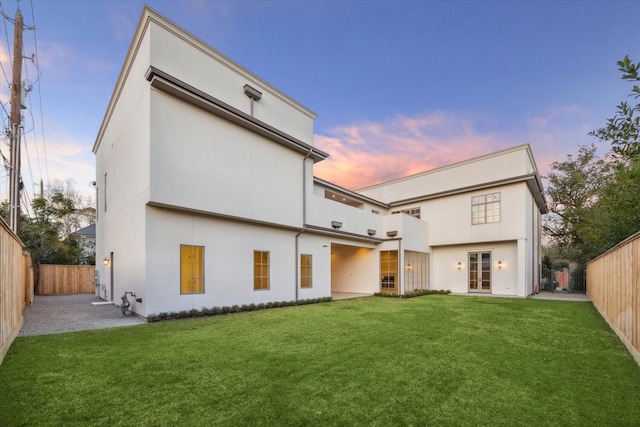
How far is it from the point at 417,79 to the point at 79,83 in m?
17.1

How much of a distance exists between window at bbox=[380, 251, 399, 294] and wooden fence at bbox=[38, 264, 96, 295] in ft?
55.7

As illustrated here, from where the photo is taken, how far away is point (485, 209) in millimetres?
16828

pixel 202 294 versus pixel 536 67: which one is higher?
pixel 536 67

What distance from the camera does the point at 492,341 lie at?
6.18m

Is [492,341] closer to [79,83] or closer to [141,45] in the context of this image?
[141,45]

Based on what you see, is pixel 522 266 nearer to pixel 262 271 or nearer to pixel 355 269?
pixel 355 269

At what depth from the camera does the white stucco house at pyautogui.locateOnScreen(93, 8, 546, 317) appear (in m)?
8.76

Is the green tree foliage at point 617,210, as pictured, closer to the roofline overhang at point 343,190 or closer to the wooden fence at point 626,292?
the wooden fence at point 626,292

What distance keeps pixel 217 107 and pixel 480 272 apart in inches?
646

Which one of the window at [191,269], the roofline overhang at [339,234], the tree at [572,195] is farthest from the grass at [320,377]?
the tree at [572,195]

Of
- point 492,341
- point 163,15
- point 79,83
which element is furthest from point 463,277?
point 79,83

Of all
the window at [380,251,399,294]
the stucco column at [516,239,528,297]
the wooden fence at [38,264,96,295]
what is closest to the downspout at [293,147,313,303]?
the window at [380,251,399,294]

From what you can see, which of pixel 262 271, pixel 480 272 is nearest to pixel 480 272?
pixel 480 272

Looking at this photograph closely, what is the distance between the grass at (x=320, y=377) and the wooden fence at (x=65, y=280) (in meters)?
13.2
